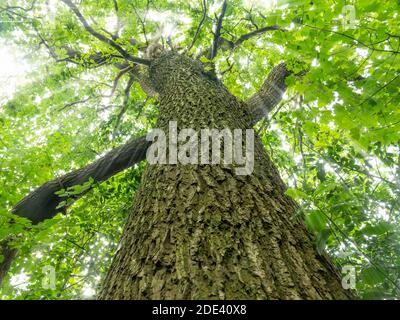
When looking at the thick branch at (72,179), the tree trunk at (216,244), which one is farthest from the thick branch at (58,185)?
the tree trunk at (216,244)

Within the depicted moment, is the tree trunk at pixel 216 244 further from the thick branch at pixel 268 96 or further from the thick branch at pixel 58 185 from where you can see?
Result: the thick branch at pixel 268 96

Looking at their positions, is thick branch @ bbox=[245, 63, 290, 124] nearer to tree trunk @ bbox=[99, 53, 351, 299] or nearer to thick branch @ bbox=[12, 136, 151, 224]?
thick branch @ bbox=[12, 136, 151, 224]

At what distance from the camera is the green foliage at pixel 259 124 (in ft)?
6.16

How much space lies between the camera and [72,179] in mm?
3590

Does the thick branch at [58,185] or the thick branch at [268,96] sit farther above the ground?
the thick branch at [268,96]

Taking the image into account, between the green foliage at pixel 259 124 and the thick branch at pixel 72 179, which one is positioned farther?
the thick branch at pixel 72 179

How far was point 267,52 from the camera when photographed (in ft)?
20.7

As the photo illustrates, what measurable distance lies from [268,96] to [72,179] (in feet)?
9.76

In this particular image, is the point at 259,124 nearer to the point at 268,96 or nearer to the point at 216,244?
the point at 268,96

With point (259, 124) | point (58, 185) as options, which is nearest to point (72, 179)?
point (58, 185)

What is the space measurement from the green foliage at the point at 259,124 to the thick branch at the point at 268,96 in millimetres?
257

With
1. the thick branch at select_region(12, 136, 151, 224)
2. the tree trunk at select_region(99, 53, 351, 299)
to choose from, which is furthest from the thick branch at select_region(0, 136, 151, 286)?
the tree trunk at select_region(99, 53, 351, 299)

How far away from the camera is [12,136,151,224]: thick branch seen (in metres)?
3.28
